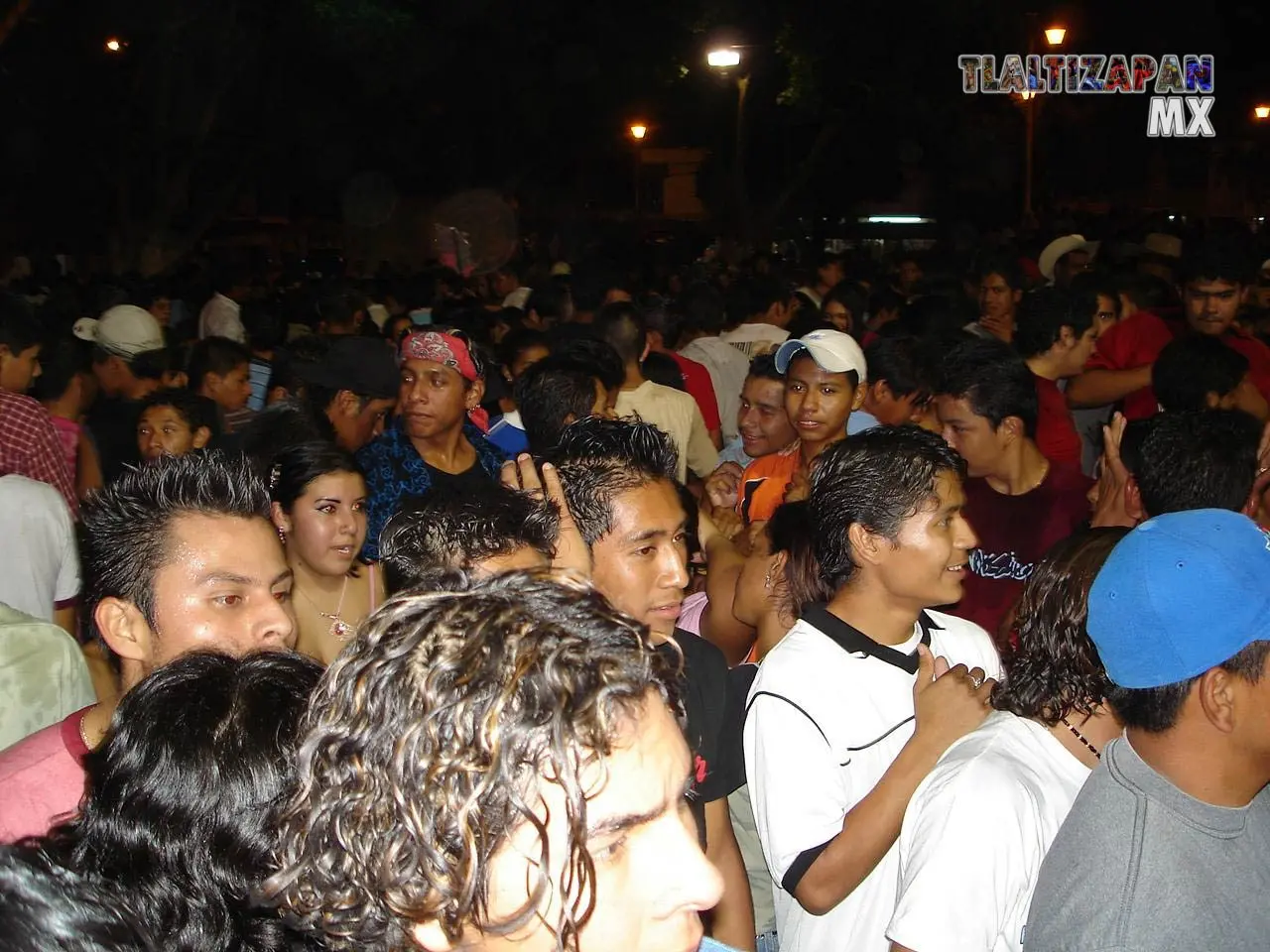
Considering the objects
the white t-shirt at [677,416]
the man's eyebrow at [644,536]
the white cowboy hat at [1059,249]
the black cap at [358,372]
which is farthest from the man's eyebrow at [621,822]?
the white cowboy hat at [1059,249]

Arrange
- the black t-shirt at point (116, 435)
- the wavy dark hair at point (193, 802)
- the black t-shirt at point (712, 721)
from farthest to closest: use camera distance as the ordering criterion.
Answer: the black t-shirt at point (116, 435), the black t-shirt at point (712, 721), the wavy dark hair at point (193, 802)

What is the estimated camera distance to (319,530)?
444cm

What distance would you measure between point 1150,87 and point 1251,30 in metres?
7.02

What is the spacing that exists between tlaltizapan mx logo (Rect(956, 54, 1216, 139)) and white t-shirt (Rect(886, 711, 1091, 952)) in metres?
26.2

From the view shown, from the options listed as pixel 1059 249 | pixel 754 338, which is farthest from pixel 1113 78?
pixel 754 338

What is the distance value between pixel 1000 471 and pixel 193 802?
3.73 m

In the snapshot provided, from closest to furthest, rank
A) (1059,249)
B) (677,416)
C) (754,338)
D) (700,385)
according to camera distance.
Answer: (677,416) → (700,385) → (754,338) → (1059,249)

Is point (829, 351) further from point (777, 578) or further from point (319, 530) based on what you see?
point (319, 530)

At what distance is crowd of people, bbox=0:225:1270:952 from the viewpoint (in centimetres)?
146

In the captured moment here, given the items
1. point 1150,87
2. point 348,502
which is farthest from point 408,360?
point 1150,87

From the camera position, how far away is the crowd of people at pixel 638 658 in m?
1.46

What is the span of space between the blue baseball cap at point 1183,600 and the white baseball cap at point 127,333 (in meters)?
6.55

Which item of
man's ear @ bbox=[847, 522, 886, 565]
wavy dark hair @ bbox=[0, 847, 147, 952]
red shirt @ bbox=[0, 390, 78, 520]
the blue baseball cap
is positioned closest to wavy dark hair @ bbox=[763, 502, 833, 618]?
man's ear @ bbox=[847, 522, 886, 565]

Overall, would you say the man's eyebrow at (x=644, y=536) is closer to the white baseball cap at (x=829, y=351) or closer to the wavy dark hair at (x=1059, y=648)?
the wavy dark hair at (x=1059, y=648)
